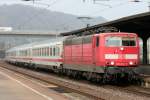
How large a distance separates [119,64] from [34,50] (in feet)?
97.8

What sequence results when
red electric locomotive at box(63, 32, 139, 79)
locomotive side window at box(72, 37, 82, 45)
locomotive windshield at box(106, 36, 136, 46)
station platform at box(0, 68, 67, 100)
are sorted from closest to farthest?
station platform at box(0, 68, 67, 100) → red electric locomotive at box(63, 32, 139, 79) → locomotive windshield at box(106, 36, 136, 46) → locomotive side window at box(72, 37, 82, 45)

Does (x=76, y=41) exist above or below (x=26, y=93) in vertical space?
above

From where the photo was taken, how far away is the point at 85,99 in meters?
18.0

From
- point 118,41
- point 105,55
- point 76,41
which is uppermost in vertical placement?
point 76,41

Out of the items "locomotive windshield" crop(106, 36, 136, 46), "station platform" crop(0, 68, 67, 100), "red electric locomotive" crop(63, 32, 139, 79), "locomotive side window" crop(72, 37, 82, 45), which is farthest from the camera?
"locomotive side window" crop(72, 37, 82, 45)

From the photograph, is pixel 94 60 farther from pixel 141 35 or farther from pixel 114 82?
pixel 141 35

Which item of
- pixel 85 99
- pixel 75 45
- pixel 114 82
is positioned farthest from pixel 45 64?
pixel 85 99

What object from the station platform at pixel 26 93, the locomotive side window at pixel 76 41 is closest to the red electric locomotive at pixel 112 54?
the locomotive side window at pixel 76 41

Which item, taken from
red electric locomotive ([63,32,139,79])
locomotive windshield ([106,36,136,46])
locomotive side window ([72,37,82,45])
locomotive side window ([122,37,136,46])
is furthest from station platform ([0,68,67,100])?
Answer: locomotive side window ([72,37,82,45])

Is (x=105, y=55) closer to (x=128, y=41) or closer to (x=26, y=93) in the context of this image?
(x=128, y=41)

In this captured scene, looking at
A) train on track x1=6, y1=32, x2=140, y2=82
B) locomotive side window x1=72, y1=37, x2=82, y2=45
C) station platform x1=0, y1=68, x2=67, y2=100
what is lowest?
station platform x1=0, y1=68, x2=67, y2=100

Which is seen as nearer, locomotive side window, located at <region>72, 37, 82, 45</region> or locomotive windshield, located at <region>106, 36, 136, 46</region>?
locomotive windshield, located at <region>106, 36, 136, 46</region>

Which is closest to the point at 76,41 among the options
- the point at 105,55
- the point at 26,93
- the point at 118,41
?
the point at 118,41

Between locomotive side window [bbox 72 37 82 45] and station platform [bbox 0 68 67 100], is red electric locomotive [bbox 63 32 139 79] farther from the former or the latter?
Answer: station platform [bbox 0 68 67 100]
